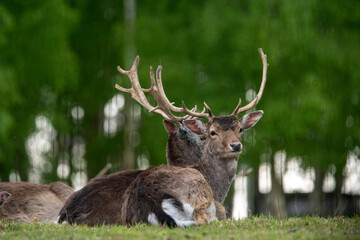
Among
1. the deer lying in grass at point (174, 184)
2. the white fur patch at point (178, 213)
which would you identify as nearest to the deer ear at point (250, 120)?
the deer lying in grass at point (174, 184)

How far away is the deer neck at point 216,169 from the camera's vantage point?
8094 millimetres

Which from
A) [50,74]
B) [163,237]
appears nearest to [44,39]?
[50,74]

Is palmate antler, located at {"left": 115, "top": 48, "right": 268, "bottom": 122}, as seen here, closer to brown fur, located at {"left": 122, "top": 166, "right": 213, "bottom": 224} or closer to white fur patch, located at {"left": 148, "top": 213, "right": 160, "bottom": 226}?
brown fur, located at {"left": 122, "top": 166, "right": 213, "bottom": 224}

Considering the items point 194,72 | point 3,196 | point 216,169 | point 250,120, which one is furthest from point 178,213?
point 194,72

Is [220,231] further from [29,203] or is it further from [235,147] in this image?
[29,203]

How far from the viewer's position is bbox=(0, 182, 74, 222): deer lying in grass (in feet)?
28.1

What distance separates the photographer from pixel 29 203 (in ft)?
28.6

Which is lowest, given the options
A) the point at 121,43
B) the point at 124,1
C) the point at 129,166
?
the point at 129,166

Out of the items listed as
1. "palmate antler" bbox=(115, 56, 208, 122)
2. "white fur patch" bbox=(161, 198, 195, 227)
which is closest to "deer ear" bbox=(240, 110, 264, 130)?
"palmate antler" bbox=(115, 56, 208, 122)

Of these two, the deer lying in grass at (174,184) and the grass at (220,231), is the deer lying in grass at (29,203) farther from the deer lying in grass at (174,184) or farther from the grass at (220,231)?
the grass at (220,231)

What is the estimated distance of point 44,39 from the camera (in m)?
14.7

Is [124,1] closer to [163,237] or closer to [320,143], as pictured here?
[320,143]

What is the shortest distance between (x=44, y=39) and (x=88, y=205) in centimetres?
826

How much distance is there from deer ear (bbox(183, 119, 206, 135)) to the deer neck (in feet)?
0.87
